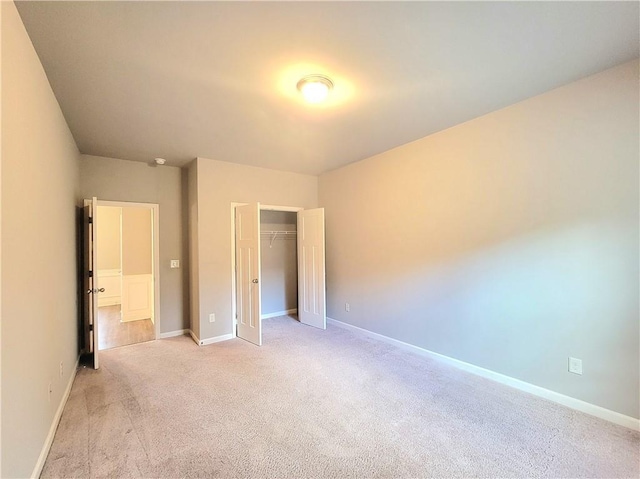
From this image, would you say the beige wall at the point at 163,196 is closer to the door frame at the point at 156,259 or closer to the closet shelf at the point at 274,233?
the door frame at the point at 156,259

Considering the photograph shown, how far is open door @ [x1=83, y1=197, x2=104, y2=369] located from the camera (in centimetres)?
333

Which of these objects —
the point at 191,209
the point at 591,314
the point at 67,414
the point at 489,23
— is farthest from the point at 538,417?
the point at 191,209

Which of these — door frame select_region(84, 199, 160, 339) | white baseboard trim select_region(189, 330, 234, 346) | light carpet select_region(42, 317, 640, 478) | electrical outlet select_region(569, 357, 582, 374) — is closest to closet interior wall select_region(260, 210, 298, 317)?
white baseboard trim select_region(189, 330, 234, 346)

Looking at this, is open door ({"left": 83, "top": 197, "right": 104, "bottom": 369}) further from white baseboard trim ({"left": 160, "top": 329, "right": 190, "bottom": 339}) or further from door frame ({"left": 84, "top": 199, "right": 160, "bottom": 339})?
white baseboard trim ({"left": 160, "top": 329, "right": 190, "bottom": 339})

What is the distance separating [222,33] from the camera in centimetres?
171

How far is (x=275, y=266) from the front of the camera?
18.2 feet

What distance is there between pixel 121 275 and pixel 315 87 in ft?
17.8

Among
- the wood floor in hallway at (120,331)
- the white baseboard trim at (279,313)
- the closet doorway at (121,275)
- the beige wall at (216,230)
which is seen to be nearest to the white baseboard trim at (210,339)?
the beige wall at (216,230)

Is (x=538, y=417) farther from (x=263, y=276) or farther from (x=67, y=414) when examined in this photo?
(x=263, y=276)

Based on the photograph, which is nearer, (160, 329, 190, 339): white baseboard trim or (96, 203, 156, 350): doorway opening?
(160, 329, 190, 339): white baseboard trim

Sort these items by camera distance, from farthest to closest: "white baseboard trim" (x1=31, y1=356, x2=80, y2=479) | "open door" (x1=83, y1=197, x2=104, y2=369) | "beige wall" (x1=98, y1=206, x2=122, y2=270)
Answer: "beige wall" (x1=98, y1=206, x2=122, y2=270) < "open door" (x1=83, y1=197, x2=104, y2=369) < "white baseboard trim" (x1=31, y1=356, x2=80, y2=479)

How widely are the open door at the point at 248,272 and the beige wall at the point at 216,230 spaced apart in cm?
15

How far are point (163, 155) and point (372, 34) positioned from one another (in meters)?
3.23

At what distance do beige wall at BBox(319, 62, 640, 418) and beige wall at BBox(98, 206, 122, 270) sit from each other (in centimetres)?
639
